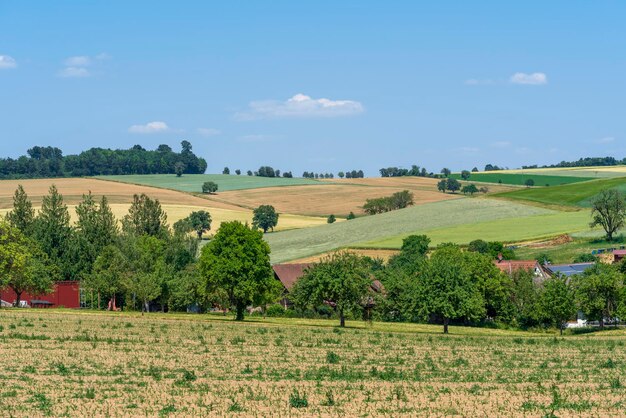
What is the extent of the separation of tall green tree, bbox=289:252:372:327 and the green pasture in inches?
2706

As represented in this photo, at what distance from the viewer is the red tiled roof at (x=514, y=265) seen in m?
130

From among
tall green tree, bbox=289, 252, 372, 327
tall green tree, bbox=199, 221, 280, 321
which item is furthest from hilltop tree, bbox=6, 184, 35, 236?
tall green tree, bbox=289, 252, 372, 327

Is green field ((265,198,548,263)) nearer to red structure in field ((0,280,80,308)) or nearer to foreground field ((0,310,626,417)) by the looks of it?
red structure in field ((0,280,80,308))

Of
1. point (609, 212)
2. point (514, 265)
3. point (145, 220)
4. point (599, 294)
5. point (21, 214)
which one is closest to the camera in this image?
point (599, 294)

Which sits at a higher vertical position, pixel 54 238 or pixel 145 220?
pixel 145 220

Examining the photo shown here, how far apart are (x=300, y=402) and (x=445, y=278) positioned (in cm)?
5572

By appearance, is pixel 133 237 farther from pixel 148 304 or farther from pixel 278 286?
pixel 278 286

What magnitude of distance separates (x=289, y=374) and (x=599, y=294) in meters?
68.9

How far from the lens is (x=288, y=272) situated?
469 feet

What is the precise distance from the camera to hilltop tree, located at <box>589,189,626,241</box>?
532 feet

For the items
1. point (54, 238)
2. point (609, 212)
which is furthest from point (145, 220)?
point (609, 212)

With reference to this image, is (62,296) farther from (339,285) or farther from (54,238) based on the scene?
(339,285)

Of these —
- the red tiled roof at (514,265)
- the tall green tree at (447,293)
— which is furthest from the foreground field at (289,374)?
the red tiled roof at (514,265)

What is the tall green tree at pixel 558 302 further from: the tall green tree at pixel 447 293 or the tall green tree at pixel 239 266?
the tall green tree at pixel 239 266
